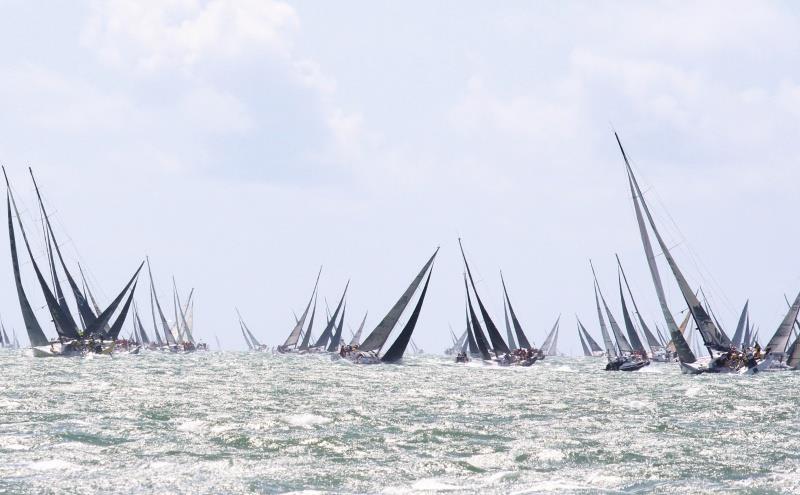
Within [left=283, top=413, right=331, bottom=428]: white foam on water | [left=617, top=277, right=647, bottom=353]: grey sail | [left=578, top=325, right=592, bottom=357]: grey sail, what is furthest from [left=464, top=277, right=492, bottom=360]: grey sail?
[left=578, top=325, right=592, bottom=357]: grey sail

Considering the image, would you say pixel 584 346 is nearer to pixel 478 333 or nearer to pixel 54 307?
pixel 478 333

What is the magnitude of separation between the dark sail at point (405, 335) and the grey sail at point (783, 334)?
23505 mm

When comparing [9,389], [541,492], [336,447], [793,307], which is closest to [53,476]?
[336,447]

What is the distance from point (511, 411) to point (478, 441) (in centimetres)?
820

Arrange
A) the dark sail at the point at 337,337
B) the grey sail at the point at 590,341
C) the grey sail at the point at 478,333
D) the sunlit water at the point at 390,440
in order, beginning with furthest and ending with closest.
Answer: the grey sail at the point at 590,341 < the dark sail at the point at 337,337 < the grey sail at the point at 478,333 < the sunlit water at the point at 390,440

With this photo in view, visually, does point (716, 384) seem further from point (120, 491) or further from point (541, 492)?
point (120, 491)

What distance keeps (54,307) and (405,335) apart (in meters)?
25.1

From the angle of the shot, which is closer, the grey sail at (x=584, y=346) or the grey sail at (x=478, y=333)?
the grey sail at (x=478, y=333)

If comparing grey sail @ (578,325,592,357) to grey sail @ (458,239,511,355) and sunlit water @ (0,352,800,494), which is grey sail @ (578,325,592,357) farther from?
sunlit water @ (0,352,800,494)

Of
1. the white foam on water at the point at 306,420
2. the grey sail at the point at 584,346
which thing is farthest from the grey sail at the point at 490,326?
the grey sail at the point at 584,346

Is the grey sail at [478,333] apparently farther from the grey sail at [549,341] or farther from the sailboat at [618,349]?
the grey sail at [549,341]

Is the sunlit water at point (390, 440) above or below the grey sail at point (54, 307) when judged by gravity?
below

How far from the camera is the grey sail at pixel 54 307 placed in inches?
2704

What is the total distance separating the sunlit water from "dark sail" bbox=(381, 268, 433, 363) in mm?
29827
